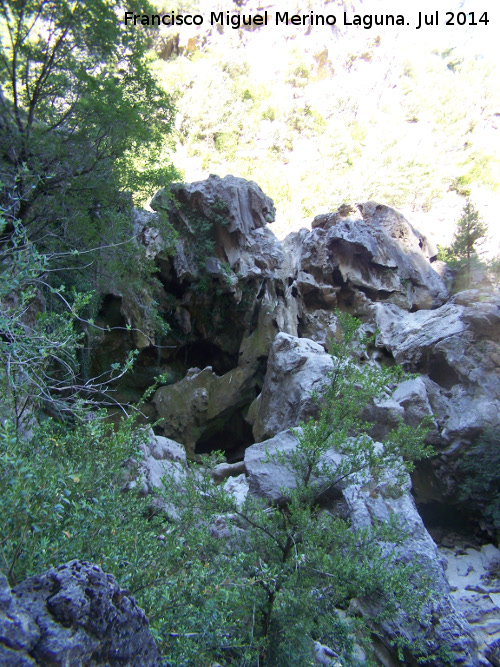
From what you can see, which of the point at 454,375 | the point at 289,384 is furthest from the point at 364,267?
Answer: the point at 289,384

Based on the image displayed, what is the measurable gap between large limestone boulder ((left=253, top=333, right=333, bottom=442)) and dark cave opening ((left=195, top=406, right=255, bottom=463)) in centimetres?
278

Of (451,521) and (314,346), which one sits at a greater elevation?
(314,346)

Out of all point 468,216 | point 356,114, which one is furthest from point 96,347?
point 356,114

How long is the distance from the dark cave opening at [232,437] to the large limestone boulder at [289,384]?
2778 millimetres

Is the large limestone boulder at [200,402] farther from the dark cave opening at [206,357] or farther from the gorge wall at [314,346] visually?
the dark cave opening at [206,357]

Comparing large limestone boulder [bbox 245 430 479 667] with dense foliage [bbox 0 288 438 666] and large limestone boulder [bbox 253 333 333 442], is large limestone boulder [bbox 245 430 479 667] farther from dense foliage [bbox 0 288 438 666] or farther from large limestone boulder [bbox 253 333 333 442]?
large limestone boulder [bbox 253 333 333 442]

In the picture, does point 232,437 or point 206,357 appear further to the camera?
point 206,357

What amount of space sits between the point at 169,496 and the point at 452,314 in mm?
10002

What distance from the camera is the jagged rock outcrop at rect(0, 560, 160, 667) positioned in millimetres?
1600

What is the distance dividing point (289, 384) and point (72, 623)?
7.54 metres

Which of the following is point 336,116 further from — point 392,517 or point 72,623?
point 72,623

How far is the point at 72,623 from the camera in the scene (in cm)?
176

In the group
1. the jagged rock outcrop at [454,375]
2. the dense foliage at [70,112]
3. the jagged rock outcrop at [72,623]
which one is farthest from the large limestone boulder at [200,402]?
the jagged rock outcrop at [72,623]

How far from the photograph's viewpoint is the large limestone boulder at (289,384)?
8312 millimetres
